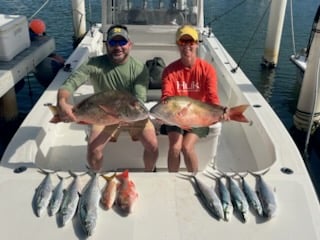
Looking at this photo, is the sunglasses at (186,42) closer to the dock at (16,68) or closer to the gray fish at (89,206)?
the gray fish at (89,206)

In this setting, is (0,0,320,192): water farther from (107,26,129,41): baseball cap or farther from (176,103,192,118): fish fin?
(107,26,129,41): baseball cap

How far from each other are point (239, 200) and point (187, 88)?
130 centimetres

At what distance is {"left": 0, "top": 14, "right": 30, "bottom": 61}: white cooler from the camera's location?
635cm

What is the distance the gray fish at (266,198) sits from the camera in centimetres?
270

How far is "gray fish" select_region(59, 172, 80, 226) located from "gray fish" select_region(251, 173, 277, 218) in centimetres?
136

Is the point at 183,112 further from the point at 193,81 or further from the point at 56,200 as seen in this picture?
the point at 56,200

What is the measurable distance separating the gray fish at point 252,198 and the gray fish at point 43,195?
57.6 inches

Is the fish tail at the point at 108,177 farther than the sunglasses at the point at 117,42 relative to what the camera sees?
No

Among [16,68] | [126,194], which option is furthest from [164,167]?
[16,68]

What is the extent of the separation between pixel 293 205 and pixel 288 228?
241mm

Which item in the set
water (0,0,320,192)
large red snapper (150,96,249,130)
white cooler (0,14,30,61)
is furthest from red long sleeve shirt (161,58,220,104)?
white cooler (0,14,30,61)

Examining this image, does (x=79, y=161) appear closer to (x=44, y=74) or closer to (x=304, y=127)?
(x=44, y=74)

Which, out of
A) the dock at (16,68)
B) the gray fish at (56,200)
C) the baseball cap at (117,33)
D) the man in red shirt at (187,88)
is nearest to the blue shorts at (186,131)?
the man in red shirt at (187,88)

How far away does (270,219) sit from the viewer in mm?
2680
